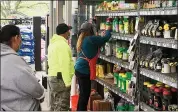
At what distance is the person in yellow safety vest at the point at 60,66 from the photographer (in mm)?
5012

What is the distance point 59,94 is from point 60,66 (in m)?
0.55

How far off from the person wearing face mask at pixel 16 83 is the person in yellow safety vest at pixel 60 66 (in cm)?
228

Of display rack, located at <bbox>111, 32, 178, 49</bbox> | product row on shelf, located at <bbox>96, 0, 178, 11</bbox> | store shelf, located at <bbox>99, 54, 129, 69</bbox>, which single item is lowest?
store shelf, located at <bbox>99, 54, 129, 69</bbox>

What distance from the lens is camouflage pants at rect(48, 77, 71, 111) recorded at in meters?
5.29

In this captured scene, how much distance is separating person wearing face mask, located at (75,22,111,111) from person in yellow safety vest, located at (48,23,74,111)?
12.7 inches

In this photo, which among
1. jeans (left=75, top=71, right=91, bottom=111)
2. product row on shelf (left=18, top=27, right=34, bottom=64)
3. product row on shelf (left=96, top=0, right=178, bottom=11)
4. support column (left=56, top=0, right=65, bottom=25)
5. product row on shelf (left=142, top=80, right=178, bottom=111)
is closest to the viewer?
product row on shelf (left=96, top=0, right=178, bottom=11)

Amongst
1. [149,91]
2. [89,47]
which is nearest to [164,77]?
[149,91]

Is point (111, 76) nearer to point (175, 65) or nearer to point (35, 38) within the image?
point (175, 65)

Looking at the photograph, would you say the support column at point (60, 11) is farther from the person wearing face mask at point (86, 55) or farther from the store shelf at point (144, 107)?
→ the store shelf at point (144, 107)

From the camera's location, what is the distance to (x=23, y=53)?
13.0 metres

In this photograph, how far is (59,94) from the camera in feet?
17.7

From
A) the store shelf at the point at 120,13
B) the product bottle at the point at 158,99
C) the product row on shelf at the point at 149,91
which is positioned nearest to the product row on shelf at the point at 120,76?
the product row on shelf at the point at 149,91

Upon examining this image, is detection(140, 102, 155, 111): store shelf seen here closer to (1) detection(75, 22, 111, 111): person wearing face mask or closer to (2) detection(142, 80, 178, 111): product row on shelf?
(2) detection(142, 80, 178, 111): product row on shelf

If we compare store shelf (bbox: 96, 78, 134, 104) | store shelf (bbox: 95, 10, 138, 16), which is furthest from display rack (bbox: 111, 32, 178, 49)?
store shelf (bbox: 96, 78, 134, 104)
